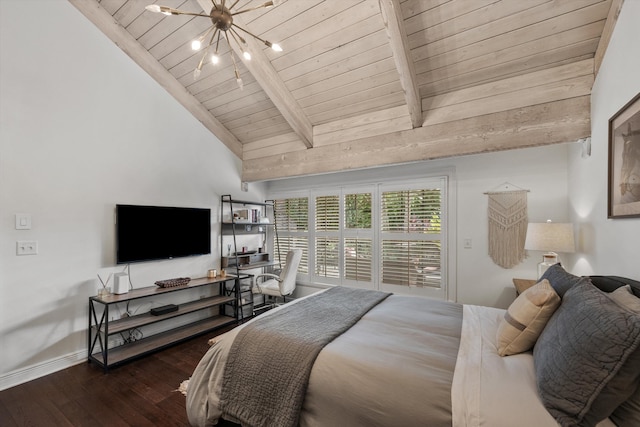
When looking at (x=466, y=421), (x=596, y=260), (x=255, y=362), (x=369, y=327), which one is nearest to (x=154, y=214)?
(x=255, y=362)

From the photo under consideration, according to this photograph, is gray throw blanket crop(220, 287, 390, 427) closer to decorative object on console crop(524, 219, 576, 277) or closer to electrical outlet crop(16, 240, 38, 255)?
decorative object on console crop(524, 219, 576, 277)

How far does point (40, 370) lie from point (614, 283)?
4.27 m

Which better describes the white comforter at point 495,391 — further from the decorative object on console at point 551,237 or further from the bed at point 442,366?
the decorative object on console at point 551,237

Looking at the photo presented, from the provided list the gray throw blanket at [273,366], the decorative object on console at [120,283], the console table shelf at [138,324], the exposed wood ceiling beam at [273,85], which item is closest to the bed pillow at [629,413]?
the gray throw blanket at [273,366]

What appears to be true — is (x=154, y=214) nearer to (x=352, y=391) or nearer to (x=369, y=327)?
(x=369, y=327)

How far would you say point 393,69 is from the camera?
277 centimetres

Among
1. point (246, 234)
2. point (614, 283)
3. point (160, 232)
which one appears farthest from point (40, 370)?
point (614, 283)

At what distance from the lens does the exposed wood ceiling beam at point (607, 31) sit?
1.85 meters

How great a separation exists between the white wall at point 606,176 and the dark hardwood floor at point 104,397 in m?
2.94

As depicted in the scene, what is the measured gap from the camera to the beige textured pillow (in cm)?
140

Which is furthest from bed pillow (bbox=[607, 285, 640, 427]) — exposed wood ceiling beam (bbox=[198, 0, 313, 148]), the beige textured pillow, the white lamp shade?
exposed wood ceiling beam (bbox=[198, 0, 313, 148])

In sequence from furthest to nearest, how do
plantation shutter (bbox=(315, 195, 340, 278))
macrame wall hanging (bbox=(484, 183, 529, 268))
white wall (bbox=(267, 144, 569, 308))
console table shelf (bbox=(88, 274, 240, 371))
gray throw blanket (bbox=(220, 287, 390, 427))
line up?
1. plantation shutter (bbox=(315, 195, 340, 278))
2. macrame wall hanging (bbox=(484, 183, 529, 268))
3. white wall (bbox=(267, 144, 569, 308))
4. console table shelf (bbox=(88, 274, 240, 371))
5. gray throw blanket (bbox=(220, 287, 390, 427))

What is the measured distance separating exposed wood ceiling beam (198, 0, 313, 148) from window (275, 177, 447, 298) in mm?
1217

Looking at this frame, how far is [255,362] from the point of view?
164 centimetres
